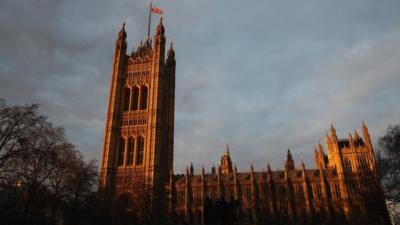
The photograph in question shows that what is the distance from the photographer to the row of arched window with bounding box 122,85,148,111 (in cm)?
6875

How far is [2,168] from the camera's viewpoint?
27109 millimetres

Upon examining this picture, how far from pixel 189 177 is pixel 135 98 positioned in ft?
70.1

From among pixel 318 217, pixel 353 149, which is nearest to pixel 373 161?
pixel 353 149

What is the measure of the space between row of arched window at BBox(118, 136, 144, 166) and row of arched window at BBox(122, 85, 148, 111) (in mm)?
7494

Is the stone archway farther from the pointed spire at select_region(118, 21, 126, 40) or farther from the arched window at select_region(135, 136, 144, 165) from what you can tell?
the pointed spire at select_region(118, 21, 126, 40)

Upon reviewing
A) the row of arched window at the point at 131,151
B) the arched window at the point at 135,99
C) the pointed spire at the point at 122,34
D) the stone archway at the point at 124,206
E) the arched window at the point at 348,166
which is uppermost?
the pointed spire at the point at 122,34

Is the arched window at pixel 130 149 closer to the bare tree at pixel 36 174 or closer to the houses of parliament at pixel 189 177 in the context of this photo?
the houses of parliament at pixel 189 177

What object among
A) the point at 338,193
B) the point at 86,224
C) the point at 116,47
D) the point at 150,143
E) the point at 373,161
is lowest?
the point at 86,224

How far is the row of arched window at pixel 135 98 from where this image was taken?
226 ft

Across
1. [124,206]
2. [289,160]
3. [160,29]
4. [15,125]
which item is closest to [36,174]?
[15,125]

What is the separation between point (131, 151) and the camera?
64.7 metres

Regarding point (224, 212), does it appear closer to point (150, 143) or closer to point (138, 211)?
point (138, 211)

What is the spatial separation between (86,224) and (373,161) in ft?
177

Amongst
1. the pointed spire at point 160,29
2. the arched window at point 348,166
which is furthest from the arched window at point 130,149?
the arched window at point 348,166
